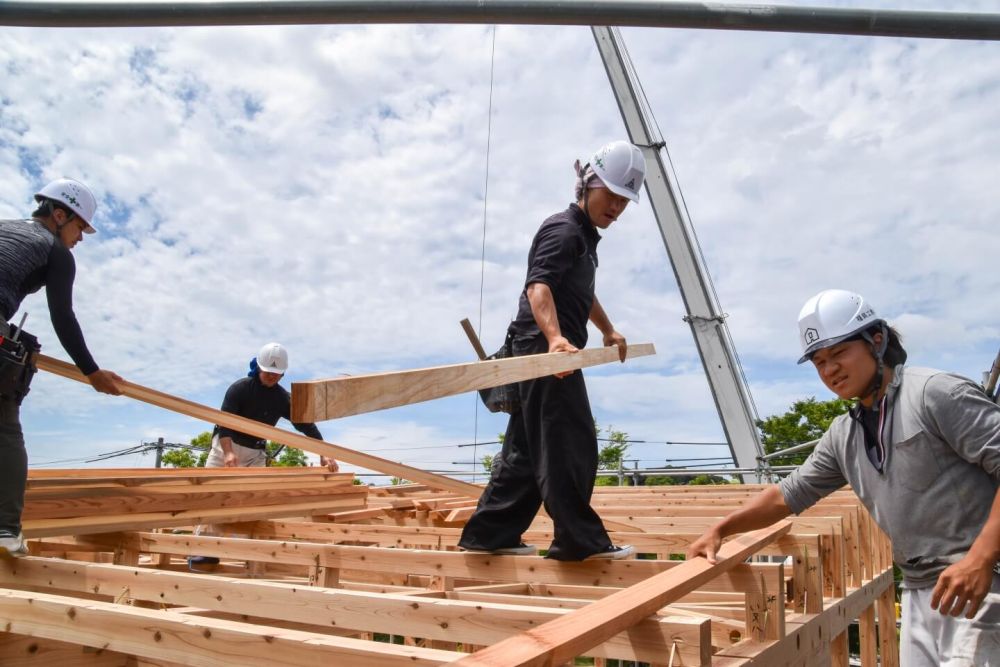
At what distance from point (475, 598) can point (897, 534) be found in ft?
5.11

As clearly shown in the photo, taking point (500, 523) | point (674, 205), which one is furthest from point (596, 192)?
point (674, 205)

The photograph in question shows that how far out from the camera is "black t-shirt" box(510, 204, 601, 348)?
10.8 ft

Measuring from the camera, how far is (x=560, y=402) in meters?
3.18

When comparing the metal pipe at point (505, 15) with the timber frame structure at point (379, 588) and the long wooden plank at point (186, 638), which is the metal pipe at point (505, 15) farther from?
the long wooden plank at point (186, 638)

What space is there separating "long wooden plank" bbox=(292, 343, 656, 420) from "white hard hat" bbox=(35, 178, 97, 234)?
2715mm

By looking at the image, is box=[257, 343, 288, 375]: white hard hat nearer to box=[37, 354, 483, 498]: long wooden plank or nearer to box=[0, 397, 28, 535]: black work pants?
box=[37, 354, 483, 498]: long wooden plank

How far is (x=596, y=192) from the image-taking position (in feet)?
11.2

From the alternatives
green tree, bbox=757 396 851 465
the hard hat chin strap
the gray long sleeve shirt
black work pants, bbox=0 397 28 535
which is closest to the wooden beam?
the gray long sleeve shirt

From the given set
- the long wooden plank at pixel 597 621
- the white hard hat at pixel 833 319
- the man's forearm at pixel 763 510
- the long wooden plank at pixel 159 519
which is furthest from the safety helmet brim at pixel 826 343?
the long wooden plank at pixel 159 519

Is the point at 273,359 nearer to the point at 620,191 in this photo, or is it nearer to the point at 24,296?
the point at 24,296

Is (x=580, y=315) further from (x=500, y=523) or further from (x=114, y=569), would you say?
(x=114, y=569)

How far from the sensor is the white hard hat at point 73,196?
389 centimetres

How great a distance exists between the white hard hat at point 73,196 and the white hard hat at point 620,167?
2569 millimetres

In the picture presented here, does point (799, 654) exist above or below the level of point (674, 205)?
below
